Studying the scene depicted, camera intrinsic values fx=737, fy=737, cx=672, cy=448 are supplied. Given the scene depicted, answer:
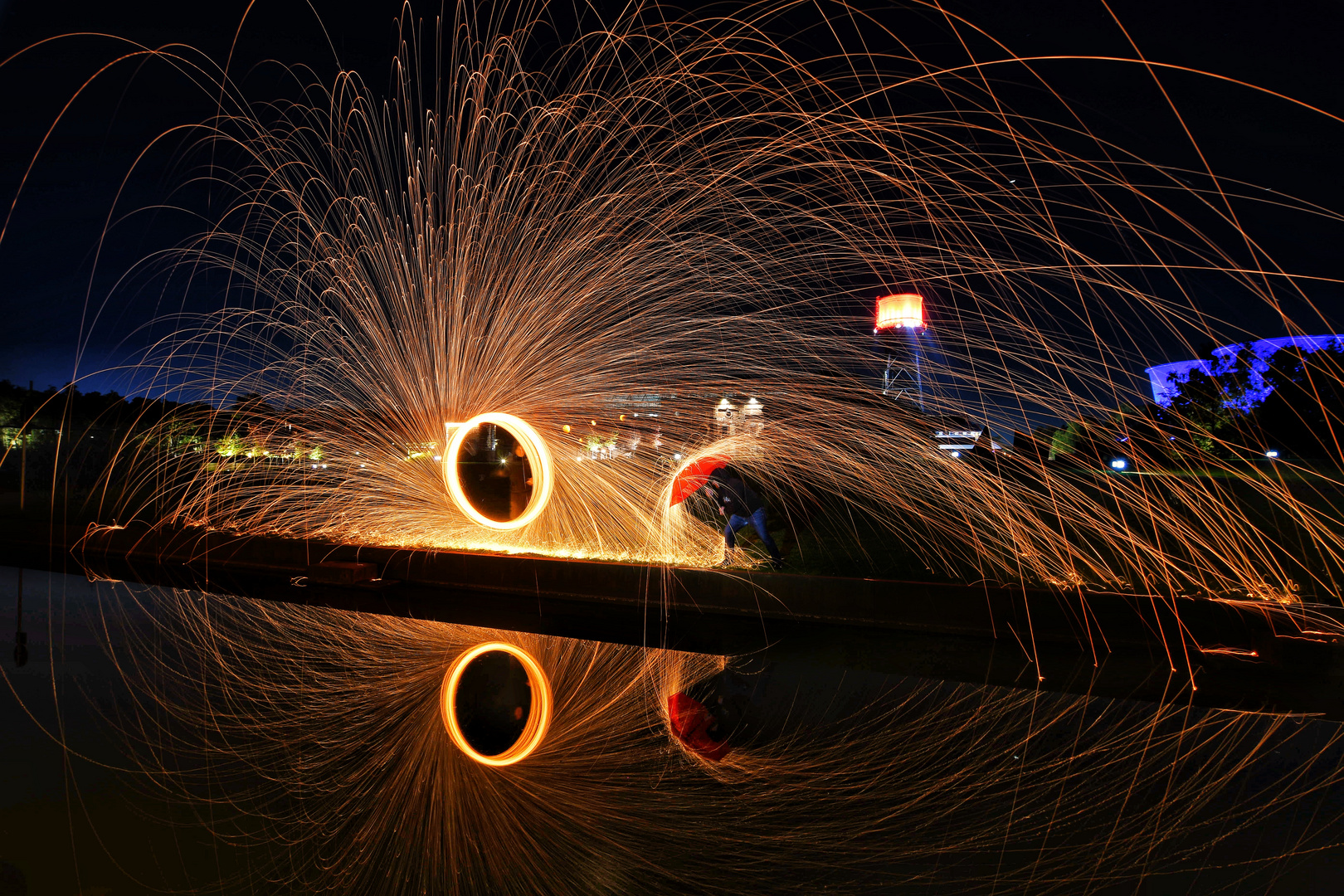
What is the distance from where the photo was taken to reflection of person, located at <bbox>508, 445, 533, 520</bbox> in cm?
867

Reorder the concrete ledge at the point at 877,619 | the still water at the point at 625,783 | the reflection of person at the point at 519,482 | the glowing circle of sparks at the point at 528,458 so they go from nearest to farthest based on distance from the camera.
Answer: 1. the still water at the point at 625,783
2. the concrete ledge at the point at 877,619
3. the glowing circle of sparks at the point at 528,458
4. the reflection of person at the point at 519,482

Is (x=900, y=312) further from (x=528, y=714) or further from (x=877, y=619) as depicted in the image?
(x=528, y=714)

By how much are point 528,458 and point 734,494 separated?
2.41 metres

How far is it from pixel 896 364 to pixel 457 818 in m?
5.99

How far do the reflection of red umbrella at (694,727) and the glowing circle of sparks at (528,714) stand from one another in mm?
679

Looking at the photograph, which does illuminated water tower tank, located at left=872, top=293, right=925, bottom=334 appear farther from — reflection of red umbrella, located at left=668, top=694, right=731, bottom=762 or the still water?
reflection of red umbrella, located at left=668, top=694, right=731, bottom=762

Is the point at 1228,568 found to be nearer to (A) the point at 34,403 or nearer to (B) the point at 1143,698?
(B) the point at 1143,698

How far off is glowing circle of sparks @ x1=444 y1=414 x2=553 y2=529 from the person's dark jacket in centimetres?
189

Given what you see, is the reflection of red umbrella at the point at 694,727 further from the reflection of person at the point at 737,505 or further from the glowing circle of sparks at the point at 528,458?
the glowing circle of sparks at the point at 528,458

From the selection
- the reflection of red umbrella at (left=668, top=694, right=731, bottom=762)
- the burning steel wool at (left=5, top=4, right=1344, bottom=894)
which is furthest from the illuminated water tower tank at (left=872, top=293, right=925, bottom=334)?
the reflection of red umbrella at (left=668, top=694, right=731, bottom=762)

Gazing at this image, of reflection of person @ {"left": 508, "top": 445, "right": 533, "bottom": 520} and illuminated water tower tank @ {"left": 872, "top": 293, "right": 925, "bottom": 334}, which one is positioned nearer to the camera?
reflection of person @ {"left": 508, "top": 445, "right": 533, "bottom": 520}

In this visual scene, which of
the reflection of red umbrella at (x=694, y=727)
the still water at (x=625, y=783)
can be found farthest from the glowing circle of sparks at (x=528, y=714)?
the reflection of red umbrella at (x=694, y=727)

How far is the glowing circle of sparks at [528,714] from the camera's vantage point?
3.42 meters

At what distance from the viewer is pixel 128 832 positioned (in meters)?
2.71
